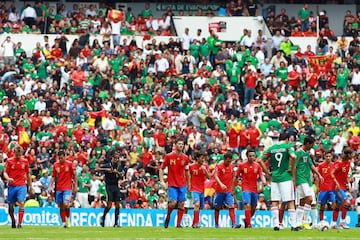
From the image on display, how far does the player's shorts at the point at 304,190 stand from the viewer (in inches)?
1158

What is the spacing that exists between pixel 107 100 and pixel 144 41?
20.5 ft

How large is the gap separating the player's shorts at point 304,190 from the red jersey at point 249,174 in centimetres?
406

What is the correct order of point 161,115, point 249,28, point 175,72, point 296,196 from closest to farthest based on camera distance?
1. point 296,196
2. point 161,115
3. point 175,72
4. point 249,28

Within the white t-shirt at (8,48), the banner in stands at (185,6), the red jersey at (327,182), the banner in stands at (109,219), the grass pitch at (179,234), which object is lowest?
the banner in stands at (109,219)

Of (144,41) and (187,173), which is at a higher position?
(144,41)

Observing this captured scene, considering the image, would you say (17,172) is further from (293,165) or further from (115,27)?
(115,27)

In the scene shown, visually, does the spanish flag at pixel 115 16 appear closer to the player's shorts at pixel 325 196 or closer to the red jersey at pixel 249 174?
the red jersey at pixel 249 174

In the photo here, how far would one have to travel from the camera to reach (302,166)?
2962 centimetres

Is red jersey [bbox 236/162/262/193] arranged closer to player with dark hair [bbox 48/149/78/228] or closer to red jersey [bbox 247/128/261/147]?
player with dark hair [bbox 48/149/78/228]

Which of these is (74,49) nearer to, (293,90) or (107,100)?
(107,100)

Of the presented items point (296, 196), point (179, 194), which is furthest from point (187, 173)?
point (296, 196)

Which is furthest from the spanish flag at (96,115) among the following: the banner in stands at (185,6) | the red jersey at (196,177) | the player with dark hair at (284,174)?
the player with dark hair at (284,174)

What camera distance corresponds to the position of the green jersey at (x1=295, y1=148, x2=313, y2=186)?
29.6 metres

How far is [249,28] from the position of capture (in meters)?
54.8
